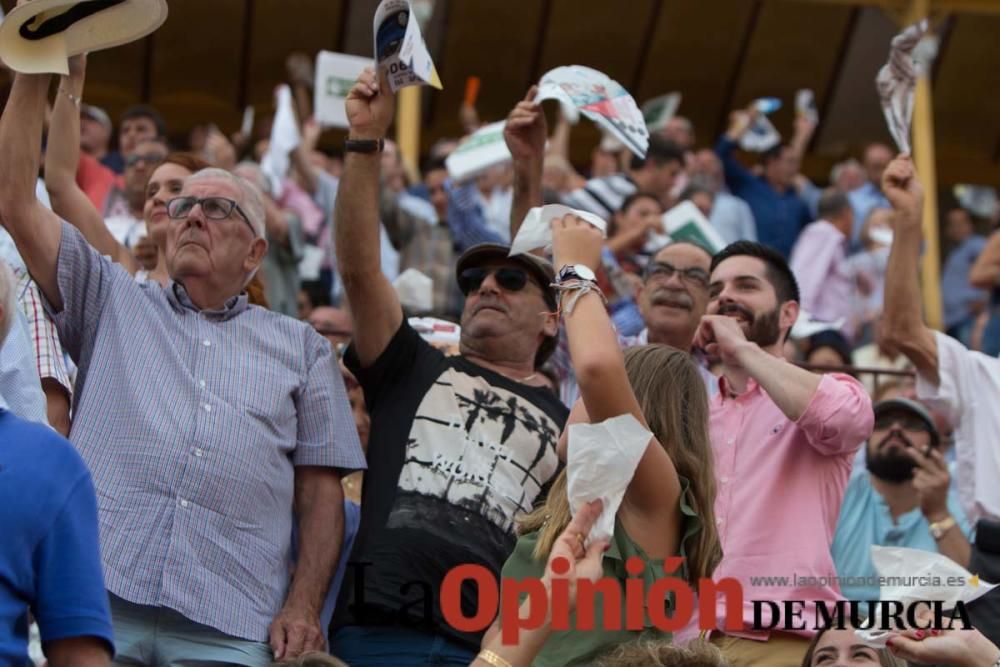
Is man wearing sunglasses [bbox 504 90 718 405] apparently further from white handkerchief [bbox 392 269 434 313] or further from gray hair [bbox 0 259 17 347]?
gray hair [bbox 0 259 17 347]

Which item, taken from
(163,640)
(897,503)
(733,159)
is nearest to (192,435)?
(163,640)

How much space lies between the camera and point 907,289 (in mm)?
6008

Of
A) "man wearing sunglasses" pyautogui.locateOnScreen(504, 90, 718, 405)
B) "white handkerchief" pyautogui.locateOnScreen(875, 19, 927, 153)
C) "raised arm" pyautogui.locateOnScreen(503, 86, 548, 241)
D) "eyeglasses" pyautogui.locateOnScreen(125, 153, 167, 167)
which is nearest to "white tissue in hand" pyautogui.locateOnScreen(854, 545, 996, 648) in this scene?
"man wearing sunglasses" pyautogui.locateOnScreen(504, 90, 718, 405)

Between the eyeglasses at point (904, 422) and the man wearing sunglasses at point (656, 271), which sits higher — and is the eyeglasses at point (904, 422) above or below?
below

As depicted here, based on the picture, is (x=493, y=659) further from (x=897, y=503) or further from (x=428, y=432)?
(x=897, y=503)

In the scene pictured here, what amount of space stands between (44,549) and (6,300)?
56 cm

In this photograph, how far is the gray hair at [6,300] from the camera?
12.1 feet

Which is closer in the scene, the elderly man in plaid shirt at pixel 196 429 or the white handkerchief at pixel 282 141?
the elderly man in plaid shirt at pixel 196 429

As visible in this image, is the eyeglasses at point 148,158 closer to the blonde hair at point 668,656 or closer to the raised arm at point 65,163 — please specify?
the raised arm at point 65,163

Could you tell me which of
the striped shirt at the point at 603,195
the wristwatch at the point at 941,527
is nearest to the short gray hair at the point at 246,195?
the wristwatch at the point at 941,527

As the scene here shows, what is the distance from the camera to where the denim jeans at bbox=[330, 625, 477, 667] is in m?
4.92

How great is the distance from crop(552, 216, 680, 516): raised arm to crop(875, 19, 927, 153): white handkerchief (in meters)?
2.57

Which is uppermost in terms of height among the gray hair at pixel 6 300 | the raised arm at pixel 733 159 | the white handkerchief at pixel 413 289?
the gray hair at pixel 6 300

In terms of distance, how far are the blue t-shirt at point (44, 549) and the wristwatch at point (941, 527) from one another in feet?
12.7
